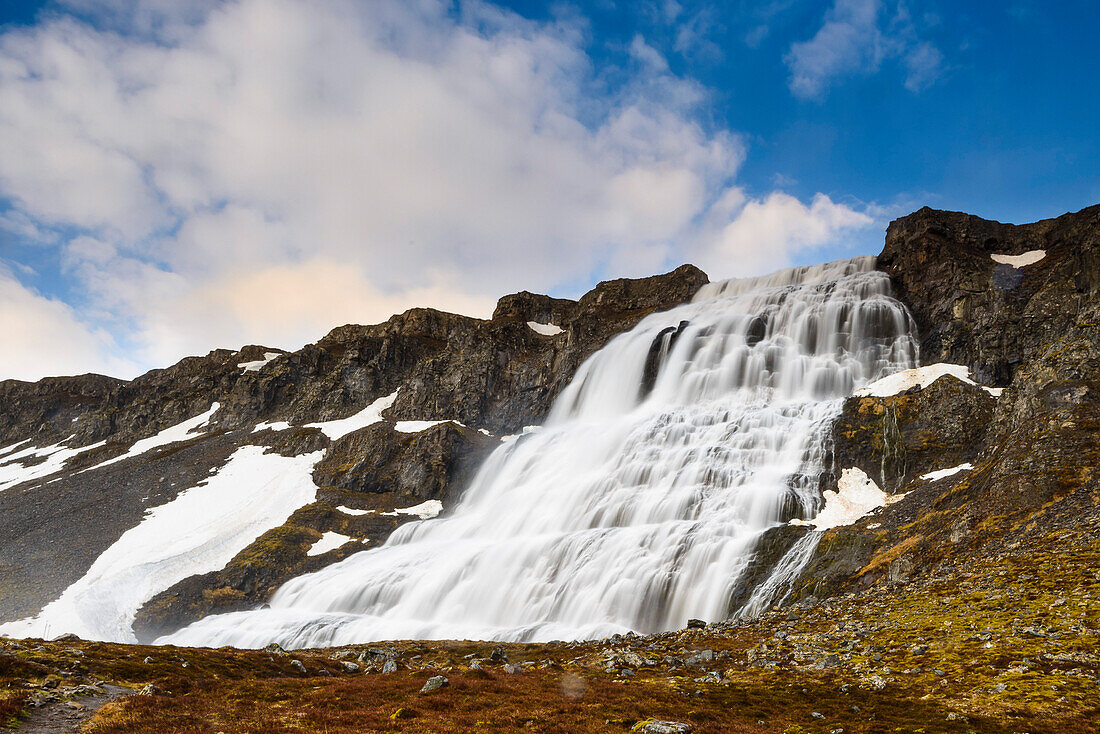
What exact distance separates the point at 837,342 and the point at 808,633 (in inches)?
1788

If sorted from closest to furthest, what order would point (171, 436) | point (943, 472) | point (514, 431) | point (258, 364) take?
point (943, 472) < point (514, 431) < point (171, 436) < point (258, 364)

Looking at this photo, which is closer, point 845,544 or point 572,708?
point 572,708

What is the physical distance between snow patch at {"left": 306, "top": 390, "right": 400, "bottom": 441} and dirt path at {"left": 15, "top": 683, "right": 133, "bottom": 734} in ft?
231

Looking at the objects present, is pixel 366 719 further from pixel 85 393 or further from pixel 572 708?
pixel 85 393

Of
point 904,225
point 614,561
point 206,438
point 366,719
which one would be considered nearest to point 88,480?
point 206,438

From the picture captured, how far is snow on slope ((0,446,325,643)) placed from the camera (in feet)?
156

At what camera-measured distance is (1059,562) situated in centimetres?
2055

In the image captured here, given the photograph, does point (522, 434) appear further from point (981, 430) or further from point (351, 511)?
point (981, 430)

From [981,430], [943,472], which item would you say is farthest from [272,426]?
[981,430]

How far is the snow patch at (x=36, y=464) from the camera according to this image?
100m

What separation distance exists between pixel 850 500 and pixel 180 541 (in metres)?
65.6

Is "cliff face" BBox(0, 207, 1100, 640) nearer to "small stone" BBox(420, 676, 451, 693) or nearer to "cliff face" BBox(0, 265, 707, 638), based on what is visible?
"cliff face" BBox(0, 265, 707, 638)

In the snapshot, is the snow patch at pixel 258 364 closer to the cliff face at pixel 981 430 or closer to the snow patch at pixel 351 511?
the snow patch at pixel 351 511

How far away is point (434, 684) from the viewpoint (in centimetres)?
1742
